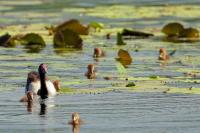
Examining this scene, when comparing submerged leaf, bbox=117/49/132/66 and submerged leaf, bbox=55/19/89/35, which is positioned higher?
submerged leaf, bbox=55/19/89/35

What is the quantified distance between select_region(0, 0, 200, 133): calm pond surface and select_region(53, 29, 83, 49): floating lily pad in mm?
362

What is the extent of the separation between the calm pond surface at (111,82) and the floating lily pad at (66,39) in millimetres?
362

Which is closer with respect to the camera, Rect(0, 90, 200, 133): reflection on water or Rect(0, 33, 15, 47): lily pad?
Rect(0, 90, 200, 133): reflection on water

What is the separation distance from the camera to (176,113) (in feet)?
46.1

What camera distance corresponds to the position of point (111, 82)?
17.2 meters

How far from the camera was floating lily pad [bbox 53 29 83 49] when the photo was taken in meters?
23.5

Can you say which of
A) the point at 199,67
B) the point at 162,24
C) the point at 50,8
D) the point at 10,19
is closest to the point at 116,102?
the point at 199,67

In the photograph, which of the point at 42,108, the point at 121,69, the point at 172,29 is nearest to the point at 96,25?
the point at 172,29

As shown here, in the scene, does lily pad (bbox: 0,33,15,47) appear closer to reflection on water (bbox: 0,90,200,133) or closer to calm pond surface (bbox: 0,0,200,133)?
calm pond surface (bbox: 0,0,200,133)

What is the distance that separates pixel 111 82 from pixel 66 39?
264 inches

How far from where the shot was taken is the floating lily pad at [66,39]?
77.3ft

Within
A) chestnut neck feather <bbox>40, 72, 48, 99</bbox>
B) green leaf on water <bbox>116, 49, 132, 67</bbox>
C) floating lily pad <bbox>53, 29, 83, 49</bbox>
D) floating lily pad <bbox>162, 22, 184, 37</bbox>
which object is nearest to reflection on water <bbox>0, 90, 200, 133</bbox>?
chestnut neck feather <bbox>40, 72, 48, 99</bbox>

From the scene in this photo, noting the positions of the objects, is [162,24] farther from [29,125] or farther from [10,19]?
[29,125]

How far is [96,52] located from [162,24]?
6.83 metres
